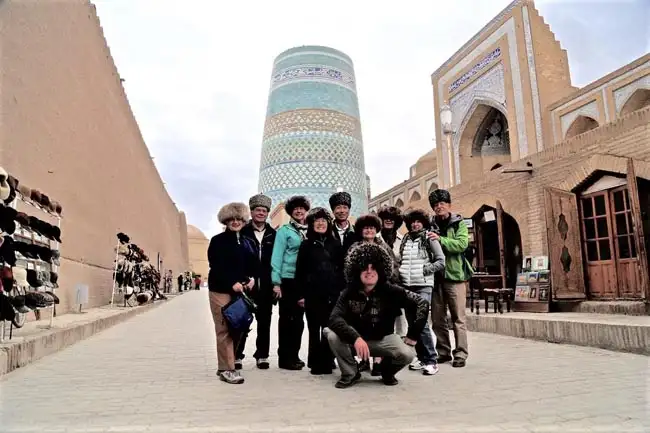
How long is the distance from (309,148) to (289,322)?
24.7m

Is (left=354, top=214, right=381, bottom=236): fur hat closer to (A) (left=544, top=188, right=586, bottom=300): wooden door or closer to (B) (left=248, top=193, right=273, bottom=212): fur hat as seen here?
(B) (left=248, top=193, right=273, bottom=212): fur hat

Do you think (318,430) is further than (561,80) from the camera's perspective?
No

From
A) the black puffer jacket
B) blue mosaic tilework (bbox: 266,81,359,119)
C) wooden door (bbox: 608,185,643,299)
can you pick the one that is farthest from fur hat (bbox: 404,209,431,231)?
blue mosaic tilework (bbox: 266,81,359,119)

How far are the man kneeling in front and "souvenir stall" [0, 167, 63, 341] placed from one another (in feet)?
8.86

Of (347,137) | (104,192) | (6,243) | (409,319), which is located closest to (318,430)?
(409,319)

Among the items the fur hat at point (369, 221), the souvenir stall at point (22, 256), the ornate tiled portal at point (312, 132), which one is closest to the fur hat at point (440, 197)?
the fur hat at point (369, 221)

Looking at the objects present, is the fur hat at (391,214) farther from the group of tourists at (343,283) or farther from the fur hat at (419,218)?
the fur hat at (419,218)

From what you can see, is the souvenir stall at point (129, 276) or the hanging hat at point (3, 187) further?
the souvenir stall at point (129, 276)

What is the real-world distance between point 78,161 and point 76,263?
2.04m

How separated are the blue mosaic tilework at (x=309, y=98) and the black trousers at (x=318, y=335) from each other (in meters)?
25.9

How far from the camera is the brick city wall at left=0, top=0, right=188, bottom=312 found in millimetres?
6434

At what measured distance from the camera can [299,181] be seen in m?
27.7

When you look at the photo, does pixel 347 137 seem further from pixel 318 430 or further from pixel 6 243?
pixel 318 430

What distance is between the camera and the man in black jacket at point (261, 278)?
4.11m
